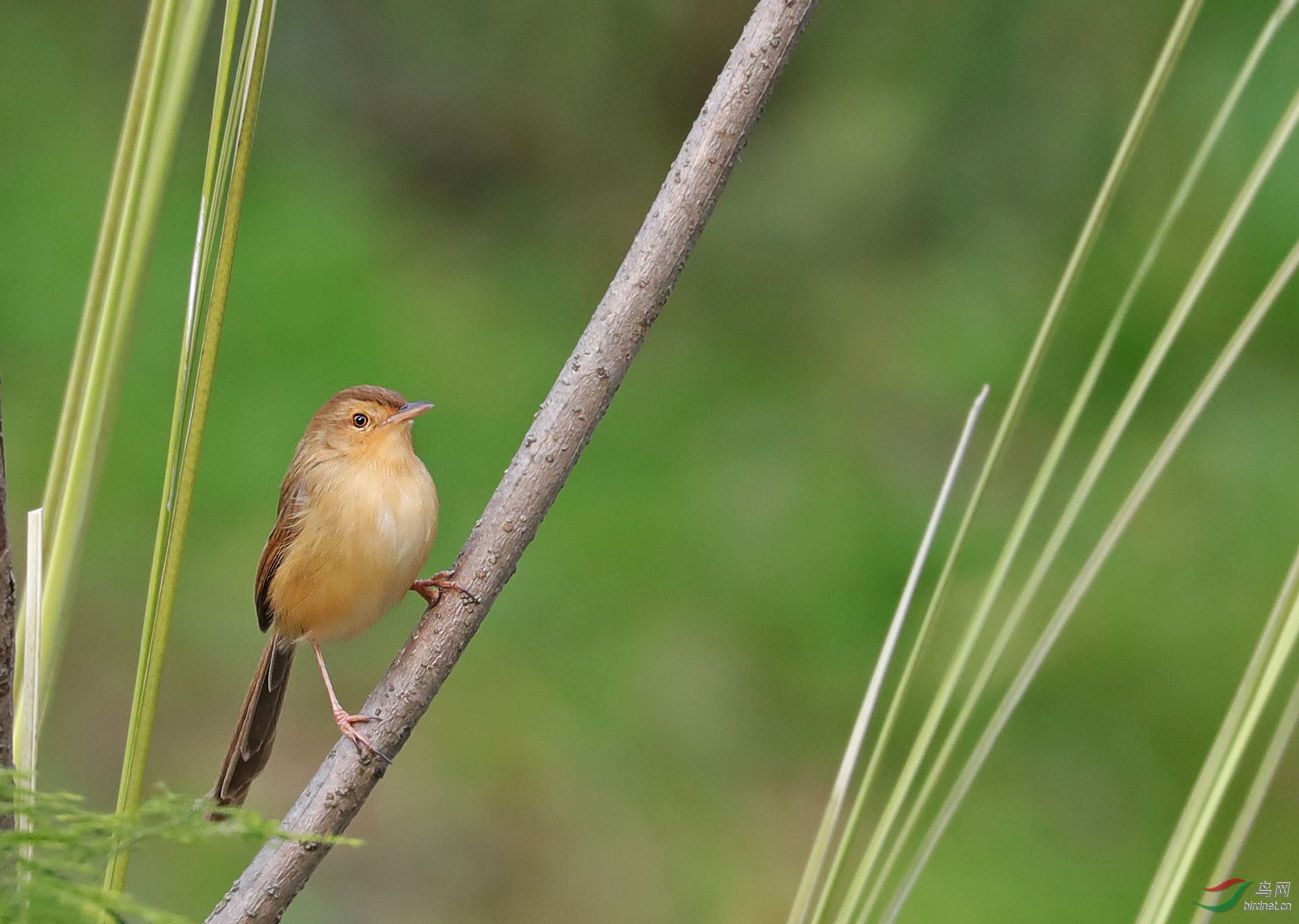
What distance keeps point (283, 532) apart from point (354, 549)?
42 centimetres

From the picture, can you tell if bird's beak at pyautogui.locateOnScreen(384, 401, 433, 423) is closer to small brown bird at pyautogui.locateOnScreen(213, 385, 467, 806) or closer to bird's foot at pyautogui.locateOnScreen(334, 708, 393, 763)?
small brown bird at pyautogui.locateOnScreen(213, 385, 467, 806)

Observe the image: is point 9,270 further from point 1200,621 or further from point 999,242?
point 1200,621

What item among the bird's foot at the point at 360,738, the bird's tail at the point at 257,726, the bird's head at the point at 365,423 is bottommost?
the bird's tail at the point at 257,726

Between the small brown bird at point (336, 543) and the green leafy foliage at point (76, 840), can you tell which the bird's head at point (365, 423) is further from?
the green leafy foliage at point (76, 840)

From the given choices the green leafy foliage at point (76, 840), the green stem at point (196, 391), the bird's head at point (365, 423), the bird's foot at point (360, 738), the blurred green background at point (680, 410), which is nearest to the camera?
the green leafy foliage at point (76, 840)

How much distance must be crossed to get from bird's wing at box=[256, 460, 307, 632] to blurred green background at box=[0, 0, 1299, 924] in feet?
7.69

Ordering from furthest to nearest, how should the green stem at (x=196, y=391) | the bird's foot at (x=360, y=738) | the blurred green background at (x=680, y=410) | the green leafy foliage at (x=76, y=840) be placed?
the blurred green background at (x=680, y=410) < the bird's foot at (x=360, y=738) < the green stem at (x=196, y=391) < the green leafy foliage at (x=76, y=840)

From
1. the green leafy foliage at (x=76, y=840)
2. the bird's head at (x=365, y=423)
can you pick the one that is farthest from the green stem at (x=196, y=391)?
the bird's head at (x=365, y=423)

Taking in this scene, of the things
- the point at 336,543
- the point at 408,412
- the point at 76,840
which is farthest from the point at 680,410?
the point at 76,840

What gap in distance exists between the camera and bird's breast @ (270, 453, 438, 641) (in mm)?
2803

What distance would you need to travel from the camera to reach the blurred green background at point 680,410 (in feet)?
17.9

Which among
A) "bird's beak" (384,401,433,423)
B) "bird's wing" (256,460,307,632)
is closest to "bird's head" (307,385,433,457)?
"bird's beak" (384,401,433,423)

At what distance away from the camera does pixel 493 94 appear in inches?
299

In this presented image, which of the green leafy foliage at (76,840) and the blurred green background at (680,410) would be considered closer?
the green leafy foliage at (76,840)
